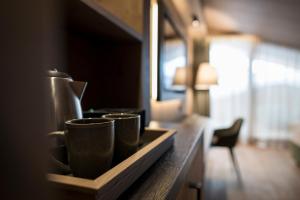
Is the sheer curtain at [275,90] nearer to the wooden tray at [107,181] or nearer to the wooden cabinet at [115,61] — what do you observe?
the wooden cabinet at [115,61]

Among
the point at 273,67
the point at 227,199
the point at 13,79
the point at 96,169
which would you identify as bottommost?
the point at 227,199

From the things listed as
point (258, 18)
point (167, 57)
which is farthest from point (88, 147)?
point (258, 18)

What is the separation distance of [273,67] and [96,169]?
475 cm

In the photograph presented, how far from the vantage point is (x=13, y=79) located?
0.74ft

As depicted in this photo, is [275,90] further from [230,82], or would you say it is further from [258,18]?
[258,18]

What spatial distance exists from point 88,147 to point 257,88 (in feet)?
15.4

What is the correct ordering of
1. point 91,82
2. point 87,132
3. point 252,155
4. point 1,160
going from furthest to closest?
1. point 252,155
2. point 91,82
3. point 87,132
4. point 1,160

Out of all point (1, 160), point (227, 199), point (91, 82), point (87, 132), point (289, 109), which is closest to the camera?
point (1, 160)

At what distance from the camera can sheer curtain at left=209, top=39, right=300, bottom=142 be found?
172 inches

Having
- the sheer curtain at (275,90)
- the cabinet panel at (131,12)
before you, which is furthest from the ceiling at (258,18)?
the cabinet panel at (131,12)

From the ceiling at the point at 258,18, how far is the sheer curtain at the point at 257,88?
0.94ft

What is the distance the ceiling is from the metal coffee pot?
2.61 metres

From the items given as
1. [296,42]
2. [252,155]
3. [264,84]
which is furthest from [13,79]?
[264,84]

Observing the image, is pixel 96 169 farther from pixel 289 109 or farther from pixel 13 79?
pixel 289 109
